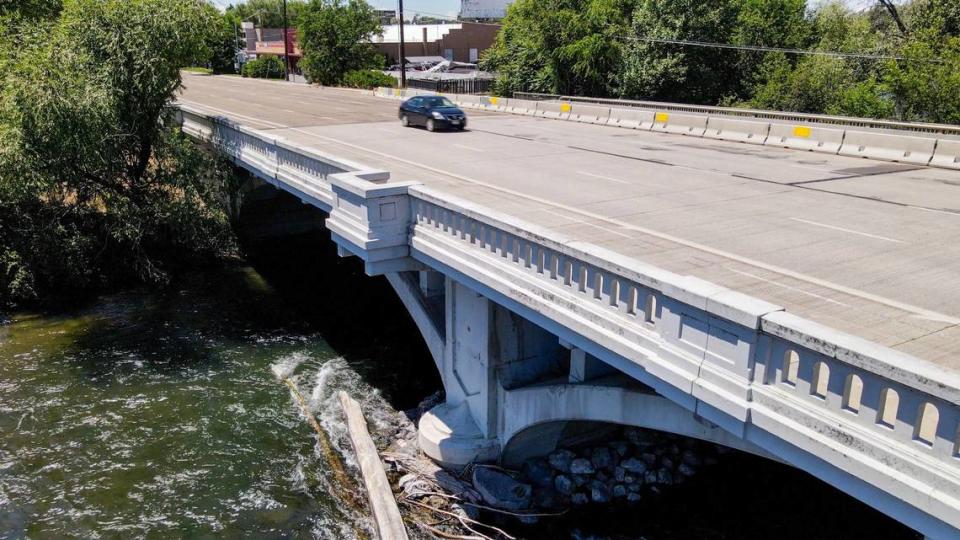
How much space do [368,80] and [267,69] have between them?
27.8m

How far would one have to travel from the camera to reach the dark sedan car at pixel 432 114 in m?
27.3

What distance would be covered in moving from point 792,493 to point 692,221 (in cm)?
516

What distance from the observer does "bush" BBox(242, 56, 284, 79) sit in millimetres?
79188

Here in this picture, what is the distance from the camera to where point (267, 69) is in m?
79.2

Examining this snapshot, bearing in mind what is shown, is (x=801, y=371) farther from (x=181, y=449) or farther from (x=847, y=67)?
(x=847, y=67)

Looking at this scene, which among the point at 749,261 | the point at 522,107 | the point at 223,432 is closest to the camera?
the point at 749,261

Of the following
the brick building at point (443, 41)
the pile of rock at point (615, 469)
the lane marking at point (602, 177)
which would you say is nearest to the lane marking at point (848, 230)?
the lane marking at point (602, 177)

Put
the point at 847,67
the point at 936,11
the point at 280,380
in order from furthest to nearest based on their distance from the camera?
the point at 847,67, the point at 936,11, the point at 280,380

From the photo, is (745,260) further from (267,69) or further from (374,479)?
(267,69)

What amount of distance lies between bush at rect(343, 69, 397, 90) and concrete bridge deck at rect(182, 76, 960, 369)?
2937 centimetres

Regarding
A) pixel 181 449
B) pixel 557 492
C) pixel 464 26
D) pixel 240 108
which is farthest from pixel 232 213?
pixel 464 26

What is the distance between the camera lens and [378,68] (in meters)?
66.0

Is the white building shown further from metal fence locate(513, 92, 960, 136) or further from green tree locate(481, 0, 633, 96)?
metal fence locate(513, 92, 960, 136)

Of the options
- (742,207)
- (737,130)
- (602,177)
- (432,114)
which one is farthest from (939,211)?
(432,114)
